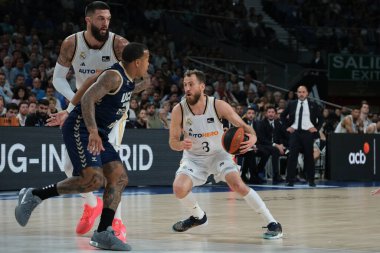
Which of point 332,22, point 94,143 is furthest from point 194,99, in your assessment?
point 332,22

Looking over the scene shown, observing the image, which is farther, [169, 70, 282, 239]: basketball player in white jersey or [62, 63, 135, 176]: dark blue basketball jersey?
[169, 70, 282, 239]: basketball player in white jersey

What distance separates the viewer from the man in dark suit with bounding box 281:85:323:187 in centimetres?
1841

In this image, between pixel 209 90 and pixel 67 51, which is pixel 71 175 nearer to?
pixel 67 51

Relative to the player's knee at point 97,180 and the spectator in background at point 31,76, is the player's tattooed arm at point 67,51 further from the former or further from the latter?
the spectator in background at point 31,76

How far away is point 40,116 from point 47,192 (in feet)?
28.4

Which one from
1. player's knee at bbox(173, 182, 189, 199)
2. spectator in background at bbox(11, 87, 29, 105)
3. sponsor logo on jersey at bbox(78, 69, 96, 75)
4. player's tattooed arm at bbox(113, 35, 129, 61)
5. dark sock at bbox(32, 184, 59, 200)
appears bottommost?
player's knee at bbox(173, 182, 189, 199)

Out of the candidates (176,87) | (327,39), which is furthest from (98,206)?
(327,39)

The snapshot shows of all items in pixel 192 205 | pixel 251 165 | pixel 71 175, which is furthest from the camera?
pixel 251 165

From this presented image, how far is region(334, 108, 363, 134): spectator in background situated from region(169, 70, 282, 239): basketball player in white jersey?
1297 cm

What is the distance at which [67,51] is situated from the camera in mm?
9500

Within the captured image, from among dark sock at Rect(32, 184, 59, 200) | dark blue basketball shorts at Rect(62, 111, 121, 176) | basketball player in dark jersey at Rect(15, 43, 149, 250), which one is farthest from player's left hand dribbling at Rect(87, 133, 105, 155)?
dark sock at Rect(32, 184, 59, 200)

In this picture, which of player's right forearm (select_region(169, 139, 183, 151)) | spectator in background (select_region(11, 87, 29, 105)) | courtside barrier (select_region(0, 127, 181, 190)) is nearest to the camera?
player's right forearm (select_region(169, 139, 183, 151))

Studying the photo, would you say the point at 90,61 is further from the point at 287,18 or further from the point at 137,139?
the point at 287,18

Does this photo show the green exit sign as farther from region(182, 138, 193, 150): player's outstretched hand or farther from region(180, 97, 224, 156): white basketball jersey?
region(182, 138, 193, 150): player's outstretched hand
